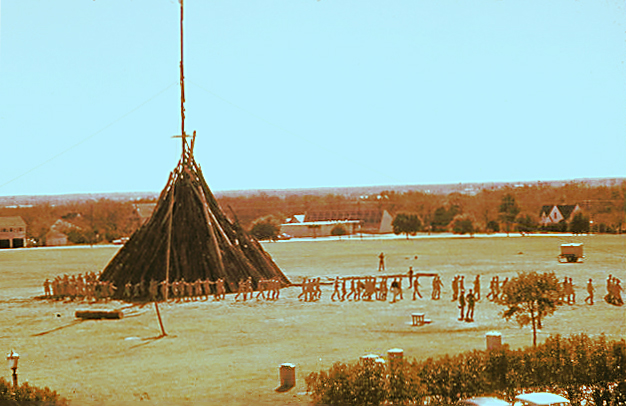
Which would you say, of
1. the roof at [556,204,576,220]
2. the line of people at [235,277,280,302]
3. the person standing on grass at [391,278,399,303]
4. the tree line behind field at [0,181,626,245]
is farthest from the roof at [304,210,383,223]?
the person standing on grass at [391,278,399,303]

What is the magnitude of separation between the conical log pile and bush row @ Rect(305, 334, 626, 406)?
50.4 ft

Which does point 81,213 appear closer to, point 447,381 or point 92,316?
point 92,316

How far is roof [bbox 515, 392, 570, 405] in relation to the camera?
40.8 feet

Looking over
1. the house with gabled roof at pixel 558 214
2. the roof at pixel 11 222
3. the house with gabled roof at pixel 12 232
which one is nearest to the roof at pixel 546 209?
the house with gabled roof at pixel 558 214

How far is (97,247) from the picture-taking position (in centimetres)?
5878

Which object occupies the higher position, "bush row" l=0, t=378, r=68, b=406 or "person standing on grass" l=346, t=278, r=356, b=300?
→ "person standing on grass" l=346, t=278, r=356, b=300

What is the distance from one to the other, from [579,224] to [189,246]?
37586 mm

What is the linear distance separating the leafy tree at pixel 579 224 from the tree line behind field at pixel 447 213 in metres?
0.38

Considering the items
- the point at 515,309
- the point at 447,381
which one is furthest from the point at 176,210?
the point at 447,381

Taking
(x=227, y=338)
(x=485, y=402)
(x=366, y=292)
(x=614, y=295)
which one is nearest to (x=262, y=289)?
(x=366, y=292)

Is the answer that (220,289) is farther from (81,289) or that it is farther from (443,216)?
(443,216)

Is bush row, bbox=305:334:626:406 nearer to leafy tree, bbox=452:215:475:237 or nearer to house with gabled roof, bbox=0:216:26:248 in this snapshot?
leafy tree, bbox=452:215:475:237

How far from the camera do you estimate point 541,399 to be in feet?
41.2

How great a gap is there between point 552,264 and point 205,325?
2204cm
